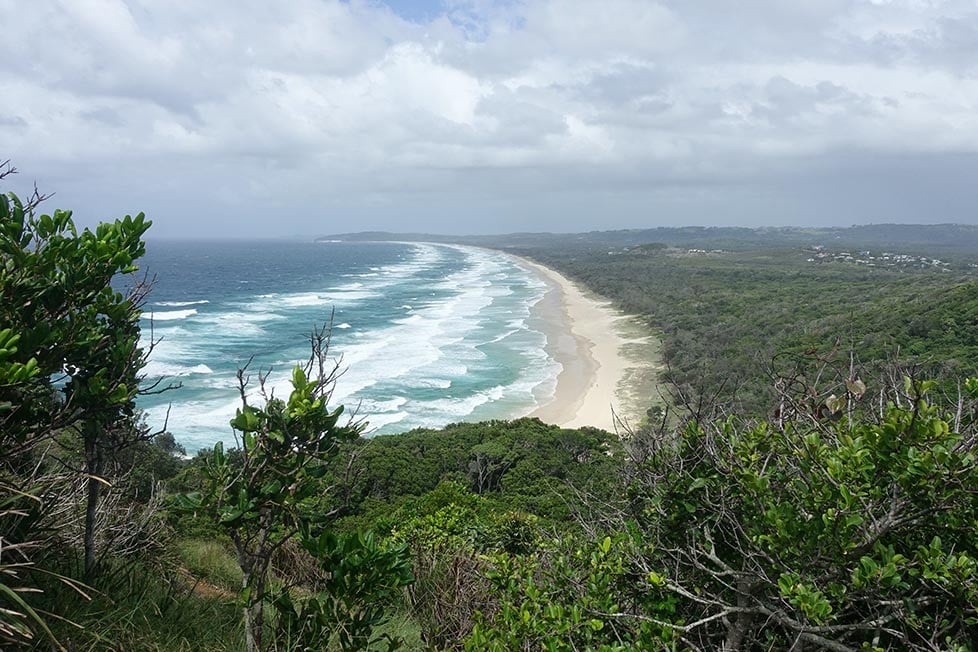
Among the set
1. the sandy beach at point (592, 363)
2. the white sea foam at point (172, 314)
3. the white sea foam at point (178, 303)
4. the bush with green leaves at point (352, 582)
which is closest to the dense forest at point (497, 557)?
the bush with green leaves at point (352, 582)

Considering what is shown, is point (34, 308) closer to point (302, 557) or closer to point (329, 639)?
point (329, 639)

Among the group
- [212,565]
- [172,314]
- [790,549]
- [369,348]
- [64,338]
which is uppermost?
[64,338]

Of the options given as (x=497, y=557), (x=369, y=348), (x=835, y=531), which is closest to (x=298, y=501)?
(x=497, y=557)

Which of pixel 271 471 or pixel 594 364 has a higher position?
pixel 271 471

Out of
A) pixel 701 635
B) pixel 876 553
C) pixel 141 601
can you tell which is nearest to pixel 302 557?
pixel 141 601

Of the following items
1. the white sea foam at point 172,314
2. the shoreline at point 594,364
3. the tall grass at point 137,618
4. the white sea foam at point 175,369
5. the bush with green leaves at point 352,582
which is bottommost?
the shoreline at point 594,364

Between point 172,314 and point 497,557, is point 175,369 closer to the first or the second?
point 172,314

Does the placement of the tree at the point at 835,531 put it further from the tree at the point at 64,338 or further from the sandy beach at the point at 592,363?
the sandy beach at the point at 592,363
